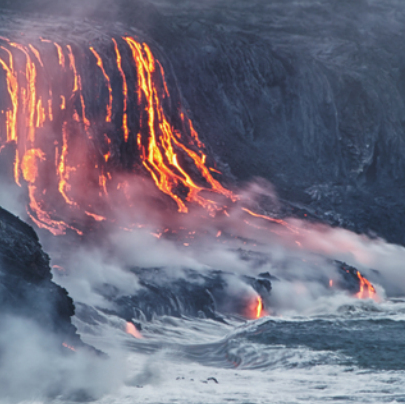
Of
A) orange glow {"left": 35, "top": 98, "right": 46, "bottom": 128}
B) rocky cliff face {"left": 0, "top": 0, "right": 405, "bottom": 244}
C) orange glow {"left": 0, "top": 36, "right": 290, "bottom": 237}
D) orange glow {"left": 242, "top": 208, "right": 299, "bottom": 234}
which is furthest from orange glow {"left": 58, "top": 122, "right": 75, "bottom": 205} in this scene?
orange glow {"left": 242, "top": 208, "right": 299, "bottom": 234}

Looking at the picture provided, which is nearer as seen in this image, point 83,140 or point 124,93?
point 83,140

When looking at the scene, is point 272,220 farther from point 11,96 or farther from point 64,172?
point 11,96

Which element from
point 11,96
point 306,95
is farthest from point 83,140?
point 306,95

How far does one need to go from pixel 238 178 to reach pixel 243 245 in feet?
19.0

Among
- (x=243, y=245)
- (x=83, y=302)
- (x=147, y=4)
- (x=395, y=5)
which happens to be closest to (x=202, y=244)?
(x=243, y=245)

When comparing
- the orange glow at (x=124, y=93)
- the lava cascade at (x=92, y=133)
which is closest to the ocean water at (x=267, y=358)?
the lava cascade at (x=92, y=133)

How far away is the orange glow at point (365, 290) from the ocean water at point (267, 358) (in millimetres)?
2802

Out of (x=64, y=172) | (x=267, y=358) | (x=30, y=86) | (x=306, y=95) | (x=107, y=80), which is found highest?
(x=306, y=95)

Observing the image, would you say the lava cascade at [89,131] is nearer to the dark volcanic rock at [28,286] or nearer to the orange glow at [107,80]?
the orange glow at [107,80]

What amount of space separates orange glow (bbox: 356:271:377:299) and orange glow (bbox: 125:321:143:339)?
44.1ft

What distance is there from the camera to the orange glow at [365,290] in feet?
101

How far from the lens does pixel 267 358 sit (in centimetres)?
1778

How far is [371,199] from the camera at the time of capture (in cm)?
4072

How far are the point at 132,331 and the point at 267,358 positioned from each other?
19.3ft
